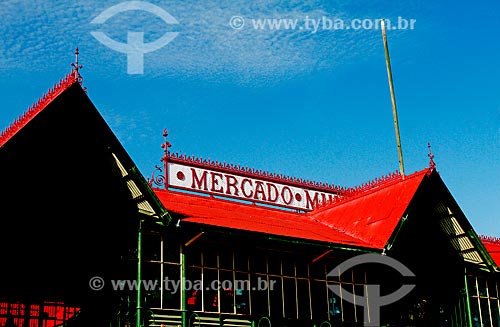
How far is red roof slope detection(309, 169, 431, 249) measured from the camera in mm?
23172

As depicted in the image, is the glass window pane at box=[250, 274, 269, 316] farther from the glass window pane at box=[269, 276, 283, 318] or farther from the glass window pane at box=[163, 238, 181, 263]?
the glass window pane at box=[163, 238, 181, 263]

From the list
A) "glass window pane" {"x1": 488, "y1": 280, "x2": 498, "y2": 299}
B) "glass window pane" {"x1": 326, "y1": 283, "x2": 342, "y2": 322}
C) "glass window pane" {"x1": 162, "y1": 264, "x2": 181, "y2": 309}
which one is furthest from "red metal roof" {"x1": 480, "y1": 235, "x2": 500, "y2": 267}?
"glass window pane" {"x1": 162, "y1": 264, "x2": 181, "y2": 309}

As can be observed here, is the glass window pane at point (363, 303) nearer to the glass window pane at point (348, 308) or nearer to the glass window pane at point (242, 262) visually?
the glass window pane at point (348, 308)

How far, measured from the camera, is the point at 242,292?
2120 centimetres

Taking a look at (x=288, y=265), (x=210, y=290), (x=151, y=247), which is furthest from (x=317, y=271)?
(x=151, y=247)

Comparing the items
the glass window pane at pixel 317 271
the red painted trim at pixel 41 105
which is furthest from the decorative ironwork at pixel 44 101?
the glass window pane at pixel 317 271

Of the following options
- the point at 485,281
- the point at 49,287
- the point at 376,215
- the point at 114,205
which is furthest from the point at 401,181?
the point at 49,287

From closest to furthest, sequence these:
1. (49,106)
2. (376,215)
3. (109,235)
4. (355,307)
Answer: (49,106), (109,235), (355,307), (376,215)

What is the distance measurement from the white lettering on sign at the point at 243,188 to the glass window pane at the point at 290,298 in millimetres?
4297

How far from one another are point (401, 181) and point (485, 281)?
4.57 metres

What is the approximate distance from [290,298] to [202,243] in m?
4.59

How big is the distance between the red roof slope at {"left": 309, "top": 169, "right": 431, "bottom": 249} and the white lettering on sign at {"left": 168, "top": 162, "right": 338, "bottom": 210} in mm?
1019

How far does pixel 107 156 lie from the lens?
728 inches

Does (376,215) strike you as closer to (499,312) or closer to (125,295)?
(499,312)
